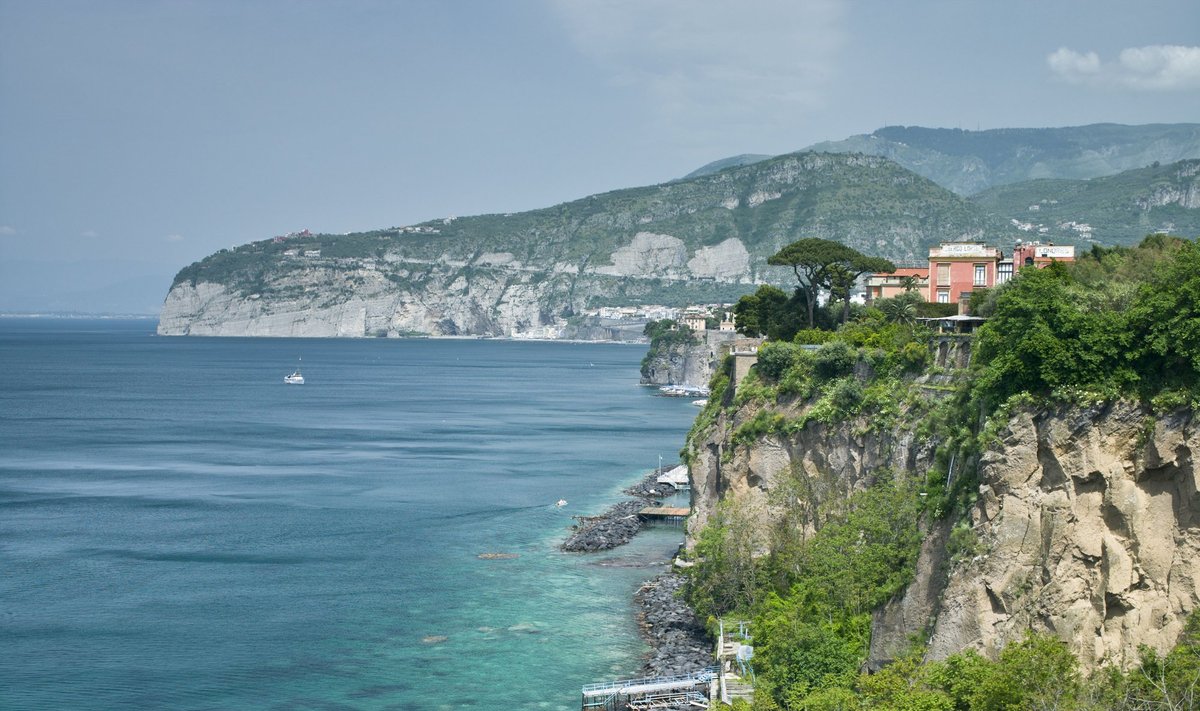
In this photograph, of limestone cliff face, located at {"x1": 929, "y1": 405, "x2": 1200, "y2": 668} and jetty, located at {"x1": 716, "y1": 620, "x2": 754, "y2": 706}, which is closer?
limestone cliff face, located at {"x1": 929, "y1": 405, "x2": 1200, "y2": 668}

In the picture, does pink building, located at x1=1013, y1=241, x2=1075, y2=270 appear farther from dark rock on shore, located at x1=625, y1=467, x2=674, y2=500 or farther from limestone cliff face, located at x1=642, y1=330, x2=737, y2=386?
limestone cliff face, located at x1=642, y1=330, x2=737, y2=386

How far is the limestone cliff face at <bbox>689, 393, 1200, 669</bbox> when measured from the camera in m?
22.6

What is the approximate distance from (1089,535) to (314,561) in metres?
34.2

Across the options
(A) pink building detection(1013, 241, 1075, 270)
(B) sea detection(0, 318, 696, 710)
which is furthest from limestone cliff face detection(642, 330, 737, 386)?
(A) pink building detection(1013, 241, 1075, 270)

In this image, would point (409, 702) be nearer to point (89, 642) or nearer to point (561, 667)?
point (561, 667)

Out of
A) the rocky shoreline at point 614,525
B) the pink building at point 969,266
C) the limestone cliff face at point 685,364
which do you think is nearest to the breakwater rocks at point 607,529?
the rocky shoreline at point 614,525

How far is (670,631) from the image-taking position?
38.7 metres

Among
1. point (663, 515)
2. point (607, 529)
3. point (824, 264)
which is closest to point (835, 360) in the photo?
point (824, 264)

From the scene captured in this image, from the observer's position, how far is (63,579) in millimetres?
46312

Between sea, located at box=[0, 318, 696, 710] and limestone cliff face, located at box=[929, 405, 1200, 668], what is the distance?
1361cm

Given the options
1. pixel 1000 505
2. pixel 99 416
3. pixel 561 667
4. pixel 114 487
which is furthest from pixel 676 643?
pixel 99 416

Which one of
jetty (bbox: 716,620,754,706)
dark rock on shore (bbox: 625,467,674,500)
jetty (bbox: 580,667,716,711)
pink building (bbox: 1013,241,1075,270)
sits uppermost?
pink building (bbox: 1013,241,1075,270)

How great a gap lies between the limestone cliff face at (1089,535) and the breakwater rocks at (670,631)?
12.3 meters

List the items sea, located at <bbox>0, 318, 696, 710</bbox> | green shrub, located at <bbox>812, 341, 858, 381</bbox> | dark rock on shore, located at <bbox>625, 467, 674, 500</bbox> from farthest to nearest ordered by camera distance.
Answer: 1. dark rock on shore, located at <bbox>625, 467, 674, 500</bbox>
2. green shrub, located at <bbox>812, 341, 858, 381</bbox>
3. sea, located at <bbox>0, 318, 696, 710</bbox>
